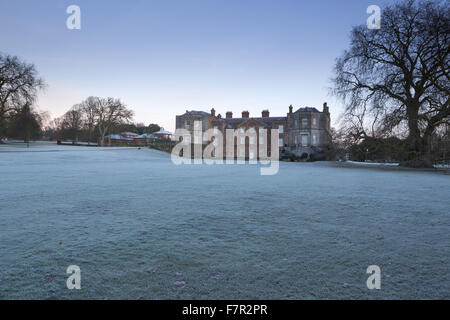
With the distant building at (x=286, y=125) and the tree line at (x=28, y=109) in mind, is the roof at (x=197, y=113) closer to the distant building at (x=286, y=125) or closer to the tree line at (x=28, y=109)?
the distant building at (x=286, y=125)

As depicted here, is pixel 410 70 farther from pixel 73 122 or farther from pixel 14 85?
pixel 73 122

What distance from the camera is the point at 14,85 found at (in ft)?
132

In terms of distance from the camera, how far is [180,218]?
4691 mm

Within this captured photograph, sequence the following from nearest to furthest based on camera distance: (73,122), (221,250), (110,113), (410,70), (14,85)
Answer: (221,250), (410,70), (14,85), (110,113), (73,122)

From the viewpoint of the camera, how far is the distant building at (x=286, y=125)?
156 ft

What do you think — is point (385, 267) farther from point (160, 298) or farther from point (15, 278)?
point (15, 278)

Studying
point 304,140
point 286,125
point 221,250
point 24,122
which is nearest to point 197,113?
point 286,125

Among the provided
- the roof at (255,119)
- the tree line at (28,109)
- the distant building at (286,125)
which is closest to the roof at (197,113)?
the distant building at (286,125)

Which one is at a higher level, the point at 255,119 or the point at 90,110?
the point at 90,110

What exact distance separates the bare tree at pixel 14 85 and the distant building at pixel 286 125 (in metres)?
26.0

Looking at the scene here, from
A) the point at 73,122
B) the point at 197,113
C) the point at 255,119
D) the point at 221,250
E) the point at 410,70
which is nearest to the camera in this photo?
the point at 221,250

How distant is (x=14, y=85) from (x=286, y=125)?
48292mm

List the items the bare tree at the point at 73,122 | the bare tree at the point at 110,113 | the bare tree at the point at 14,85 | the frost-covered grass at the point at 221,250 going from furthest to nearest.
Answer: the bare tree at the point at 73,122
the bare tree at the point at 110,113
the bare tree at the point at 14,85
the frost-covered grass at the point at 221,250
